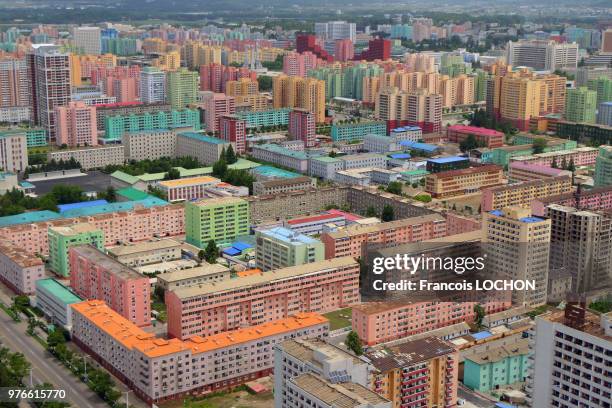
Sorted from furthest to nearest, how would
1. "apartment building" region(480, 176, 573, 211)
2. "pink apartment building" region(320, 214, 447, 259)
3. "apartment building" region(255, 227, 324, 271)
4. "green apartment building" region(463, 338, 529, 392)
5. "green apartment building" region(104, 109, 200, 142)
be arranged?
"green apartment building" region(104, 109, 200, 142) < "apartment building" region(480, 176, 573, 211) < "pink apartment building" region(320, 214, 447, 259) < "apartment building" region(255, 227, 324, 271) < "green apartment building" region(463, 338, 529, 392)

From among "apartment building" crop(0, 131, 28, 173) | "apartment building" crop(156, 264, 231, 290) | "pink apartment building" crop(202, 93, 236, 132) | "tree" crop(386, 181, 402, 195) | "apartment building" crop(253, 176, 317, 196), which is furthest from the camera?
"pink apartment building" crop(202, 93, 236, 132)

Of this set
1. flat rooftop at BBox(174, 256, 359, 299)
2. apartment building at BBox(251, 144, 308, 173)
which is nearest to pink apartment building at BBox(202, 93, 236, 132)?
apartment building at BBox(251, 144, 308, 173)

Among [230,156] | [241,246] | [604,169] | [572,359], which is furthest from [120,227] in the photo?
[572,359]

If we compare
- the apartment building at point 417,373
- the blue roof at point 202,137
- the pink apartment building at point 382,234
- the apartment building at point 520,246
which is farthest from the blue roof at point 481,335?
the blue roof at point 202,137

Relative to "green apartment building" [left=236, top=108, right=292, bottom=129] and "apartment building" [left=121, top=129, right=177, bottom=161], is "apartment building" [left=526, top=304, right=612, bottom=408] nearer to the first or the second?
"apartment building" [left=121, top=129, right=177, bottom=161]

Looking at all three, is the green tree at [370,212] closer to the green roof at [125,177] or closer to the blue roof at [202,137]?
the green roof at [125,177]
